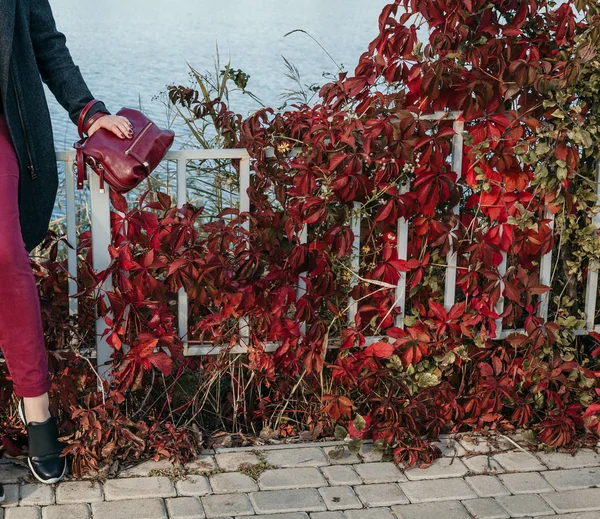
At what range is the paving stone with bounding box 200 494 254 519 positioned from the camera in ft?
9.34

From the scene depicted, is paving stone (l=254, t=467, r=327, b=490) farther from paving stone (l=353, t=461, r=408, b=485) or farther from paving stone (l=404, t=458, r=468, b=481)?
paving stone (l=404, t=458, r=468, b=481)

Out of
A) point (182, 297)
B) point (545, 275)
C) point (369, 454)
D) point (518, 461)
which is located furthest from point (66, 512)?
point (545, 275)

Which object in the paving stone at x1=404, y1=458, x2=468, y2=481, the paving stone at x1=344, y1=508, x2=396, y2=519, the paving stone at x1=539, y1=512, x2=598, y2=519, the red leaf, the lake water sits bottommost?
the paving stone at x1=539, y1=512, x2=598, y2=519

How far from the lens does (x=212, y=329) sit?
3314mm

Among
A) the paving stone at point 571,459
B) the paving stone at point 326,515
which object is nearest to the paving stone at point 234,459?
the paving stone at point 326,515

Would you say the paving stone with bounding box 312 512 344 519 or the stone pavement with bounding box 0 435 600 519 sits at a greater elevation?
the stone pavement with bounding box 0 435 600 519

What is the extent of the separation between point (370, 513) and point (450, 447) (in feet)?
1.93

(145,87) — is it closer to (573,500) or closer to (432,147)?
(432,147)

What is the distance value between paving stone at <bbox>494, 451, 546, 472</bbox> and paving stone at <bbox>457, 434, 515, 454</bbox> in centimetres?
4

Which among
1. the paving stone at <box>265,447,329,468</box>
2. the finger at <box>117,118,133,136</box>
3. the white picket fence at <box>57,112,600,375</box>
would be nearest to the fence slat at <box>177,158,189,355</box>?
the white picket fence at <box>57,112,600,375</box>

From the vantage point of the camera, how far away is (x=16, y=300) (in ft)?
9.34

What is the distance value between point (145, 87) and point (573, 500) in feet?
19.9

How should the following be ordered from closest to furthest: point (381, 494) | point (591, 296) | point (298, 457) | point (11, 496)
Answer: point (11, 496)
point (381, 494)
point (298, 457)
point (591, 296)

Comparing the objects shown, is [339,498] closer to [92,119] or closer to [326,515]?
[326,515]
